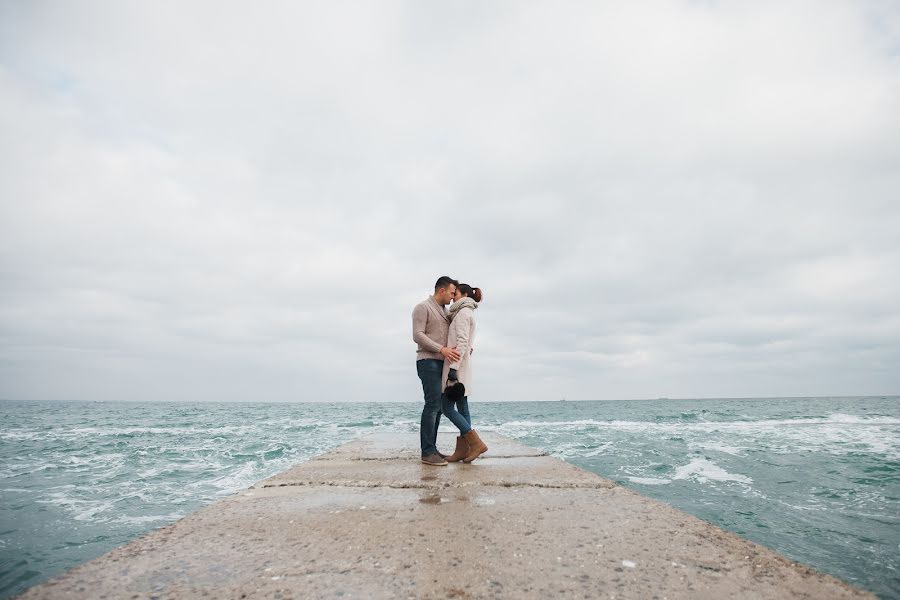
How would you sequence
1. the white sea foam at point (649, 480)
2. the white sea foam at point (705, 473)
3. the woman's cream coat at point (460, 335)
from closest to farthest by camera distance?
the woman's cream coat at point (460, 335) < the white sea foam at point (649, 480) < the white sea foam at point (705, 473)

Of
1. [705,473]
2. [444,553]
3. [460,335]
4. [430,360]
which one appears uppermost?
[460,335]

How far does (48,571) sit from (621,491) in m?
5.20

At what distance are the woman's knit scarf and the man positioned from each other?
0.10m

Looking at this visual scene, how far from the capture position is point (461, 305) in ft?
15.8

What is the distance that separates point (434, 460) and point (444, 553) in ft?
8.81

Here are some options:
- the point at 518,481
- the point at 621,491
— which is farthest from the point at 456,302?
the point at 621,491

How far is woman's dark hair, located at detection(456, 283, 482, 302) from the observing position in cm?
493

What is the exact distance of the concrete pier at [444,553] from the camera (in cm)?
172

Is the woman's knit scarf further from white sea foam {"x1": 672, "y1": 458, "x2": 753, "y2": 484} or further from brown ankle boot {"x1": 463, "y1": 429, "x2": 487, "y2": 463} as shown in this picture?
white sea foam {"x1": 672, "y1": 458, "x2": 753, "y2": 484}

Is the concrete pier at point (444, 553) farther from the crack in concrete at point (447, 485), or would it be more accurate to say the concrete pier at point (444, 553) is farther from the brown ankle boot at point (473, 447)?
the brown ankle boot at point (473, 447)

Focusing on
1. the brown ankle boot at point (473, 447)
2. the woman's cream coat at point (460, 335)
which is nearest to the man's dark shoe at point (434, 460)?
the brown ankle boot at point (473, 447)

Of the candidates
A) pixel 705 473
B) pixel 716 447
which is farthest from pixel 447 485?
pixel 716 447

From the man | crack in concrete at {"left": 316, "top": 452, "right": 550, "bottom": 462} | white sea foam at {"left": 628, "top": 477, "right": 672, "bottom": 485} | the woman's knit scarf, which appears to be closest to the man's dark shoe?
the man

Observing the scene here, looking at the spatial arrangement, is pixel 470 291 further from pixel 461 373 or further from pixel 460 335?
pixel 461 373
